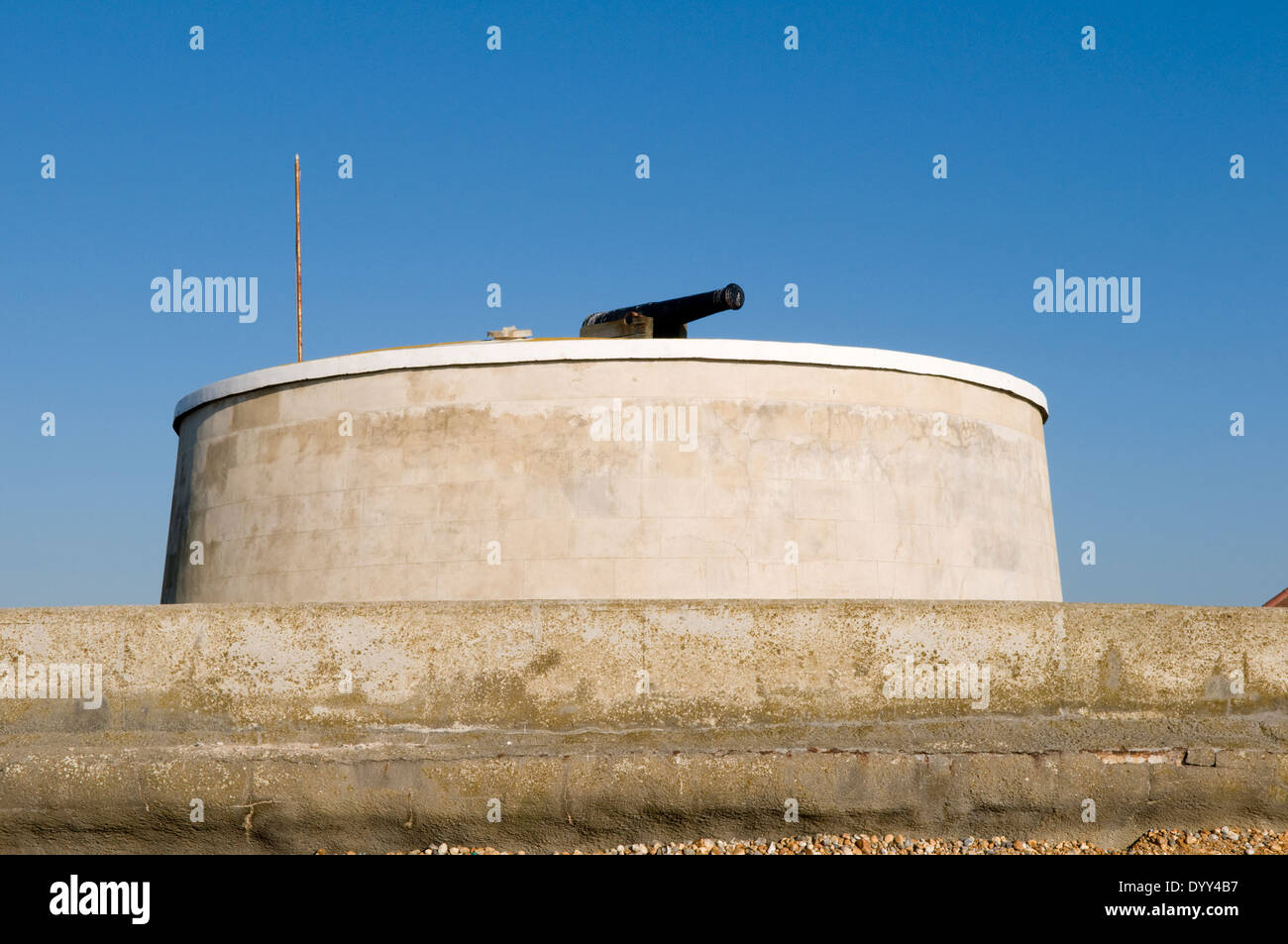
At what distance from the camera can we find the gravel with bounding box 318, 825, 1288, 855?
6.02 m

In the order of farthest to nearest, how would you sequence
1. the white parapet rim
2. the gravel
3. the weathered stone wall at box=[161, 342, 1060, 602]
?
the white parapet rim, the weathered stone wall at box=[161, 342, 1060, 602], the gravel

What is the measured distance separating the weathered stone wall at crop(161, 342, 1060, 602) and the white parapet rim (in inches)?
3.1

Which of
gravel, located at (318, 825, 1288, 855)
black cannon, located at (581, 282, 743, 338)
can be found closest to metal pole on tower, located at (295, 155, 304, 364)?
black cannon, located at (581, 282, 743, 338)

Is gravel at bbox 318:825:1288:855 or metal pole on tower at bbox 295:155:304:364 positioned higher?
metal pole on tower at bbox 295:155:304:364

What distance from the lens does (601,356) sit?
13617 mm

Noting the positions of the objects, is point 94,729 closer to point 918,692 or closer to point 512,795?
point 512,795

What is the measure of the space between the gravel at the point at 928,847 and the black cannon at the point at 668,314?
1203 cm

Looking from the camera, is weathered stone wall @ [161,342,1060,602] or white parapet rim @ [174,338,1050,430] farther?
white parapet rim @ [174,338,1050,430]

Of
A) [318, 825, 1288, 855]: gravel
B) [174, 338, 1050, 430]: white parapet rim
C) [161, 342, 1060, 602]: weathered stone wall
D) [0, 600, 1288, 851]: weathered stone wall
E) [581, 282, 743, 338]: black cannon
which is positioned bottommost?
[318, 825, 1288, 855]: gravel

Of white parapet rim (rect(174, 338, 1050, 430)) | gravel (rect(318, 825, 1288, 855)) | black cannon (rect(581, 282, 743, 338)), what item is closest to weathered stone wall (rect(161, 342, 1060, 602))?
white parapet rim (rect(174, 338, 1050, 430))

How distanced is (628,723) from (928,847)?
1623 millimetres

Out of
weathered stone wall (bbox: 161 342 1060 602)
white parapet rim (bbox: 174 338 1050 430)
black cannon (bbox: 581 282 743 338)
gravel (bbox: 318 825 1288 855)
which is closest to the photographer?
gravel (bbox: 318 825 1288 855)

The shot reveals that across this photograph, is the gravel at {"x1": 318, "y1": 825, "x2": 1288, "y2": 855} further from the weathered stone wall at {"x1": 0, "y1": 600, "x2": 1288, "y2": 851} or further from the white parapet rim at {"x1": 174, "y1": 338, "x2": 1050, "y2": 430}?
the white parapet rim at {"x1": 174, "y1": 338, "x2": 1050, "y2": 430}

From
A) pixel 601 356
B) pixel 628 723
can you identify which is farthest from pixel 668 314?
pixel 628 723
